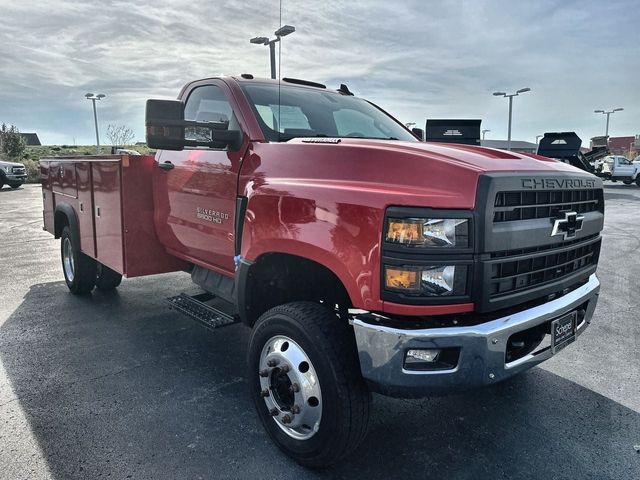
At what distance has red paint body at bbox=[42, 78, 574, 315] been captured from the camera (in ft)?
7.41

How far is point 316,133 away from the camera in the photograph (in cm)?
348

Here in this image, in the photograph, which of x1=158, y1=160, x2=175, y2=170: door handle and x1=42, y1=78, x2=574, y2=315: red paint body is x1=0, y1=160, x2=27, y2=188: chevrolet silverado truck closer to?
x1=42, y1=78, x2=574, y2=315: red paint body

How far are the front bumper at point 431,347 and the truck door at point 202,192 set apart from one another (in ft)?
4.89

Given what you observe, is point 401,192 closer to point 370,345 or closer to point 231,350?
point 370,345

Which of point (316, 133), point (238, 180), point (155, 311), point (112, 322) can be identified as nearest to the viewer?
point (238, 180)

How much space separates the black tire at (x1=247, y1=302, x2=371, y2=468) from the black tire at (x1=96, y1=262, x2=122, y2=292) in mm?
3818

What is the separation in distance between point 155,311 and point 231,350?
57.2 inches

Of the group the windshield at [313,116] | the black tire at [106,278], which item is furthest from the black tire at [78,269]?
the windshield at [313,116]

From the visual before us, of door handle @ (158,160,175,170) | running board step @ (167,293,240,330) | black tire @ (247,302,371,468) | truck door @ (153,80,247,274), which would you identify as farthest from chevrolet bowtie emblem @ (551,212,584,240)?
door handle @ (158,160,175,170)

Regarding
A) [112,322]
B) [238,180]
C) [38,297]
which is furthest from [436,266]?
[38,297]

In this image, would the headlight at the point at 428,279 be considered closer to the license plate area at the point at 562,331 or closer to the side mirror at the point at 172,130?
the license plate area at the point at 562,331

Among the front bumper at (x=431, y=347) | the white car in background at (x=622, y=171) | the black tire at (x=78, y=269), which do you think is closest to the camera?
the front bumper at (x=431, y=347)

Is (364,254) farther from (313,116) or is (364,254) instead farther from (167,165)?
(167,165)

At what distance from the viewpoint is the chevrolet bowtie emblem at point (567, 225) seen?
8.39 ft
